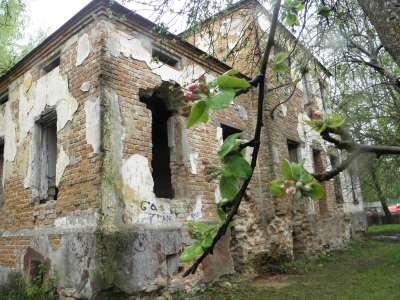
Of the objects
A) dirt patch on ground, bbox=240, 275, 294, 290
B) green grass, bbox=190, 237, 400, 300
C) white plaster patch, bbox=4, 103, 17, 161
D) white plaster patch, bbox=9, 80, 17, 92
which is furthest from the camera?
white plaster patch, bbox=9, 80, 17, 92

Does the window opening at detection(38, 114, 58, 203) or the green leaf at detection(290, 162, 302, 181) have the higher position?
the window opening at detection(38, 114, 58, 203)

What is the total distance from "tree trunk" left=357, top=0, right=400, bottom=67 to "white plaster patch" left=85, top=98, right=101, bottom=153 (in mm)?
3854

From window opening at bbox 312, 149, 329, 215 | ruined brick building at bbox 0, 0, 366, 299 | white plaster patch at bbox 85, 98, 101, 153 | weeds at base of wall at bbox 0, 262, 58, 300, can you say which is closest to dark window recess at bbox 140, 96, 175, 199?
ruined brick building at bbox 0, 0, 366, 299

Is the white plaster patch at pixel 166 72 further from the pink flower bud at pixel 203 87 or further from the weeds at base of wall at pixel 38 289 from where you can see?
the pink flower bud at pixel 203 87

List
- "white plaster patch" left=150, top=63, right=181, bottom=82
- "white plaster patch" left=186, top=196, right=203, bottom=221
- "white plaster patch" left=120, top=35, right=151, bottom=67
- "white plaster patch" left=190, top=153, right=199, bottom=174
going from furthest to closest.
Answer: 1. "white plaster patch" left=190, top=153, right=199, bottom=174
2. "white plaster patch" left=150, top=63, right=181, bottom=82
3. "white plaster patch" left=186, top=196, right=203, bottom=221
4. "white plaster patch" left=120, top=35, right=151, bottom=67

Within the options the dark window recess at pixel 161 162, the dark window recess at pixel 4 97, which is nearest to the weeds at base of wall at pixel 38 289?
the dark window recess at pixel 4 97

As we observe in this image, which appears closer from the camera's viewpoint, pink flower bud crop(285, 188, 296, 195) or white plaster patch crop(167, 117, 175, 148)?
pink flower bud crop(285, 188, 296, 195)

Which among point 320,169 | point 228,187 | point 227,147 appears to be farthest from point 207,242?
point 320,169

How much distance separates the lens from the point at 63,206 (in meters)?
5.28

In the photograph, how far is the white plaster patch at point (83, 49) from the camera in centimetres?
549

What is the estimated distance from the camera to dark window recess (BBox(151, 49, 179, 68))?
6221mm

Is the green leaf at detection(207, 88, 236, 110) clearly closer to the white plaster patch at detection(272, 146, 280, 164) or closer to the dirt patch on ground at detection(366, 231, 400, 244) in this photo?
the white plaster patch at detection(272, 146, 280, 164)

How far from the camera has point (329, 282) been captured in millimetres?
6715

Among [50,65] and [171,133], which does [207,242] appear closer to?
[171,133]
